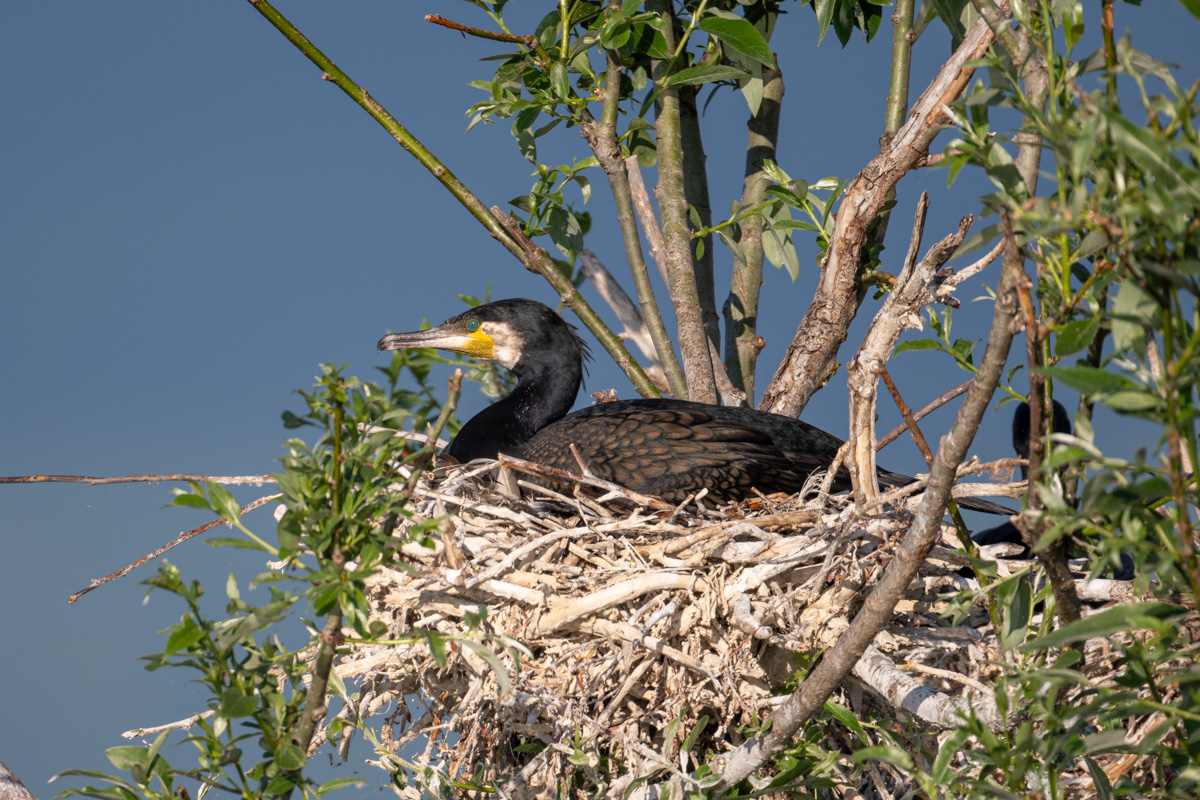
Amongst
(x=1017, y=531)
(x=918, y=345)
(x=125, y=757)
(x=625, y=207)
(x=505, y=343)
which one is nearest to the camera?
(x=125, y=757)

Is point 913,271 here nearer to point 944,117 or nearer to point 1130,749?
point 944,117

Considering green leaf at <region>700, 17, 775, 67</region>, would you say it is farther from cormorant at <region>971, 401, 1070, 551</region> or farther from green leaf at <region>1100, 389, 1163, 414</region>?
green leaf at <region>1100, 389, 1163, 414</region>

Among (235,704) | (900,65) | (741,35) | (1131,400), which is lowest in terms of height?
(235,704)

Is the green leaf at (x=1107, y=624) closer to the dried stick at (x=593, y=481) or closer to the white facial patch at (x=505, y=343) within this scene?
the dried stick at (x=593, y=481)

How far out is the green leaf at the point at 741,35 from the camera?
3.08 m

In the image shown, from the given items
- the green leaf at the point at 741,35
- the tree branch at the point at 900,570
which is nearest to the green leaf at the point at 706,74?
the green leaf at the point at 741,35

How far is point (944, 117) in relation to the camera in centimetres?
310

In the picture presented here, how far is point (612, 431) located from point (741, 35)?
1320 mm

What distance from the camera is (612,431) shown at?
3.28 meters

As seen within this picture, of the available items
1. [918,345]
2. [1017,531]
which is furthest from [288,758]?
[1017,531]

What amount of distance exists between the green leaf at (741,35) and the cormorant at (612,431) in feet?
3.81

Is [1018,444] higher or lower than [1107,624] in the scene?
higher

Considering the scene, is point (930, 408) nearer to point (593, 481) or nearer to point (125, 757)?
point (593, 481)

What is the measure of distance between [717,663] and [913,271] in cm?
104
